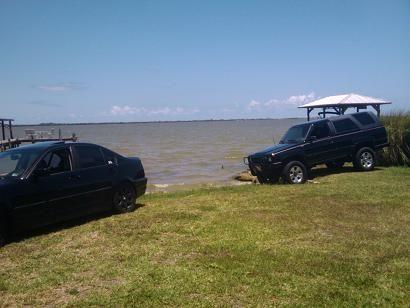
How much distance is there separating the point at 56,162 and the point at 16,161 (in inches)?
25.9

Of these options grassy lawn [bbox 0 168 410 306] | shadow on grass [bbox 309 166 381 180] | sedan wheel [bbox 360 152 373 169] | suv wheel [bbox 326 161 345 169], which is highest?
sedan wheel [bbox 360 152 373 169]

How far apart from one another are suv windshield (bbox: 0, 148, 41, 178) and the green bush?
12.4 m

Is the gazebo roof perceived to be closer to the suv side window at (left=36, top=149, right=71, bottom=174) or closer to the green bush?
the green bush

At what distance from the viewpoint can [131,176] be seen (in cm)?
966

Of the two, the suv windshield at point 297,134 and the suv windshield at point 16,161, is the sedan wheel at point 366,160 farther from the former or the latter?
the suv windshield at point 16,161

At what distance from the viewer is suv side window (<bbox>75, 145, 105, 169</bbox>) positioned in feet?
28.4

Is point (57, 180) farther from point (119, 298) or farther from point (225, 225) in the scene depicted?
point (119, 298)

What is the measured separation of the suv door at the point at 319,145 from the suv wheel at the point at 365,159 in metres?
0.94

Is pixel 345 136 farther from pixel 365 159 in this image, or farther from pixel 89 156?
pixel 89 156

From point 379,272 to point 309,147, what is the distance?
28.4ft

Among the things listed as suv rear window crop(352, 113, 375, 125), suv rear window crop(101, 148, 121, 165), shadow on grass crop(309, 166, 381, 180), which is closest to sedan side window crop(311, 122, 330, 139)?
suv rear window crop(352, 113, 375, 125)

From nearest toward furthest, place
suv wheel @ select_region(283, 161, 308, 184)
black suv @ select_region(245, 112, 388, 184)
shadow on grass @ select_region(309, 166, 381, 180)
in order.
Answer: suv wheel @ select_region(283, 161, 308, 184)
black suv @ select_region(245, 112, 388, 184)
shadow on grass @ select_region(309, 166, 381, 180)

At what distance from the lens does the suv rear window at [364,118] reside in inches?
589

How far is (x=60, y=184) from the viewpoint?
7961 millimetres
